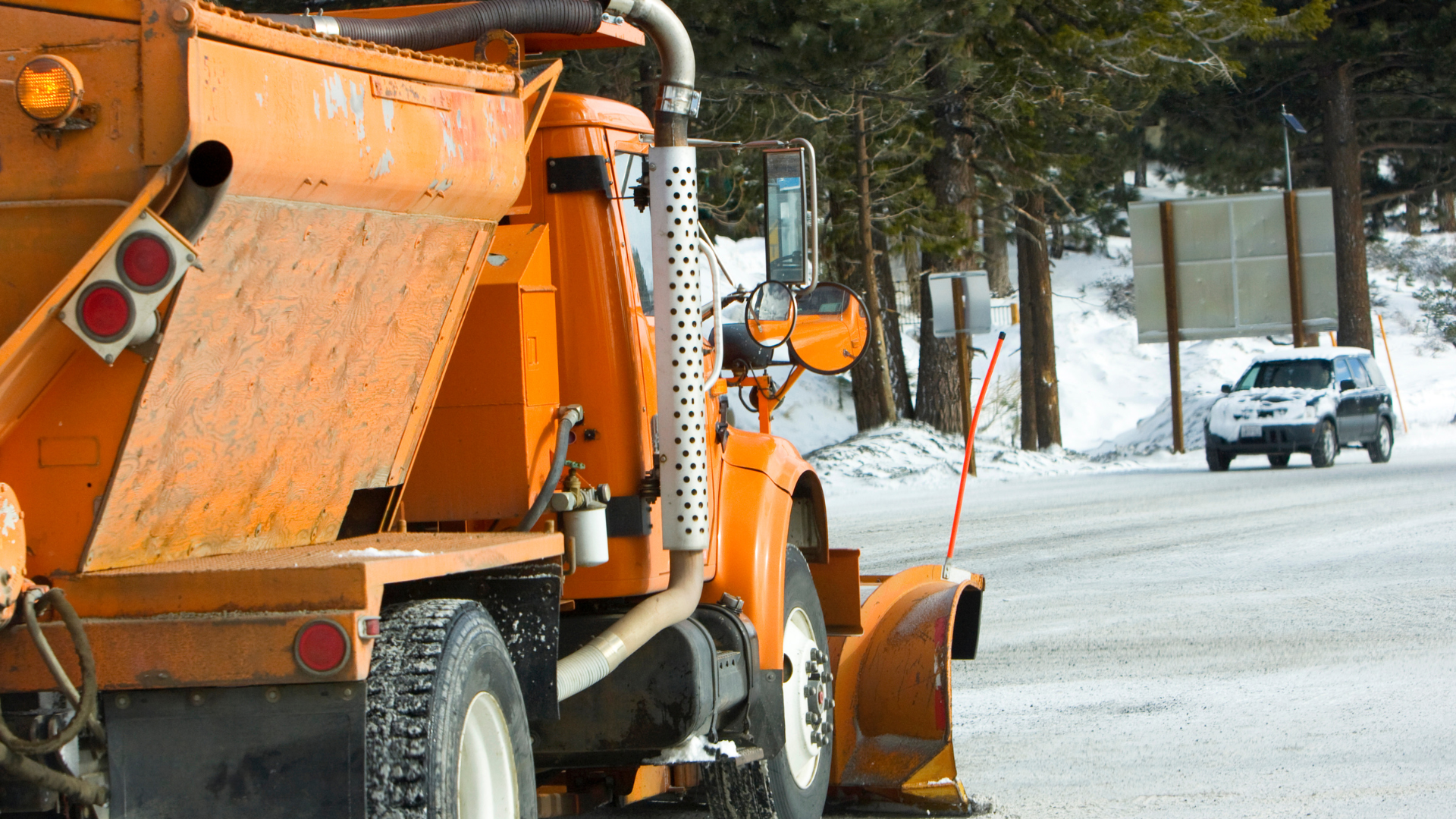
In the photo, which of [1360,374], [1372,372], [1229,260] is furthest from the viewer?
[1229,260]

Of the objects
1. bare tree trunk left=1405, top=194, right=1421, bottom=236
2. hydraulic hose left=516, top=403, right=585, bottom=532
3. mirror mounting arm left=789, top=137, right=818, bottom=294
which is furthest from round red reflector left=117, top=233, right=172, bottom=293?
bare tree trunk left=1405, top=194, right=1421, bottom=236

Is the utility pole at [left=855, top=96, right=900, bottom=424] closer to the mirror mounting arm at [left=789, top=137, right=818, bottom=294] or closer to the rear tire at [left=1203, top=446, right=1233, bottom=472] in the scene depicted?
the rear tire at [left=1203, top=446, right=1233, bottom=472]

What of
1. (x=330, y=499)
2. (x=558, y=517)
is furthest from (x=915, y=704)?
(x=330, y=499)

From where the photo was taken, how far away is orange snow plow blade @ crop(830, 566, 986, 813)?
6.15 meters

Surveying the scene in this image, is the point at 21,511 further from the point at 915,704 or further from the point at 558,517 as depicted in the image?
the point at 915,704

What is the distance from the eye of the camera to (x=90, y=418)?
118 inches

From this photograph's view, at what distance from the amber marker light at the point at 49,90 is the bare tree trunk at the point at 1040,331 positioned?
27461mm

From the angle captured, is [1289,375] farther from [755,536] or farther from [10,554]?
[10,554]

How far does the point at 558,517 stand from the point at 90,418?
1860 mm

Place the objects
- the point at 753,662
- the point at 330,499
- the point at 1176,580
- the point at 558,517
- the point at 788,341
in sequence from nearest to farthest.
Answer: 1. the point at 330,499
2. the point at 558,517
3. the point at 753,662
4. the point at 788,341
5. the point at 1176,580

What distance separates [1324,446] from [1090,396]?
1792cm

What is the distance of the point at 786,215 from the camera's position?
5363 mm

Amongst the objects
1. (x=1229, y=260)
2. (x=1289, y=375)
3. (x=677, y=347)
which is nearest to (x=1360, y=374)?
(x=1289, y=375)

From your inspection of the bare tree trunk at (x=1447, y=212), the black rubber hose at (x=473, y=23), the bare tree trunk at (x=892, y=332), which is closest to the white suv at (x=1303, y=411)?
the bare tree trunk at (x=892, y=332)
